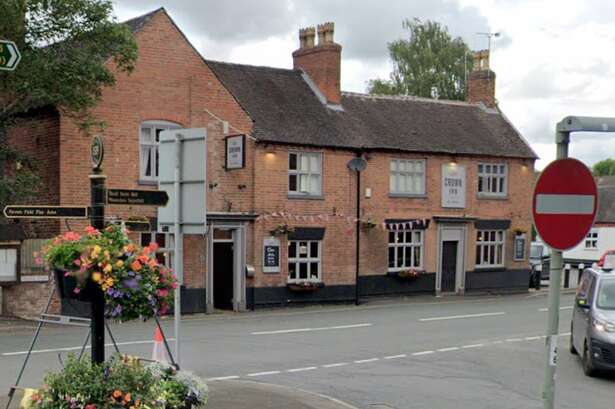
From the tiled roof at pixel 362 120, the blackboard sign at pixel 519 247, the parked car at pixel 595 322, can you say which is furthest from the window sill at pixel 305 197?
the parked car at pixel 595 322

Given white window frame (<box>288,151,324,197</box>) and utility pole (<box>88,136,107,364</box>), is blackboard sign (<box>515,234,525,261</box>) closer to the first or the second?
white window frame (<box>288,151,324,197</box>)

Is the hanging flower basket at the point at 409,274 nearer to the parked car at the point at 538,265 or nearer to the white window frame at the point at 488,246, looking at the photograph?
the white window frame at the point at 488,246

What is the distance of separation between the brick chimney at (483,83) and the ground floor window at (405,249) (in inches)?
347

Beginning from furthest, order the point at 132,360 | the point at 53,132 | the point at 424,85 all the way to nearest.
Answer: the point at 424,85, the point at 53,132, the point at 132,360

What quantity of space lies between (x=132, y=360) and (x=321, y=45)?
74.3 feet

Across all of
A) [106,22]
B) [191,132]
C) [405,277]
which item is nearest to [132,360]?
[191,132]

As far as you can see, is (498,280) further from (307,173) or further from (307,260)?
(307,173)

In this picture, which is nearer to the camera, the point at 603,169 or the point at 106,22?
the point at 106,22

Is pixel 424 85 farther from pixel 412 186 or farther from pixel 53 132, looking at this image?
pixel 53 132

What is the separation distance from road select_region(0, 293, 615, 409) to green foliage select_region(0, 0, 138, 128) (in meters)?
5.57

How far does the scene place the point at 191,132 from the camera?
8.72 m

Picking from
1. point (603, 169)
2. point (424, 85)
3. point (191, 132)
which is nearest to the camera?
point (191, 132)

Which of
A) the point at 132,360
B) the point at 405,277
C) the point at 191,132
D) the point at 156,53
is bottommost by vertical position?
the point at 405,277

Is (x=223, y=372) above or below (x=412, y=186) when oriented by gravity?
below
